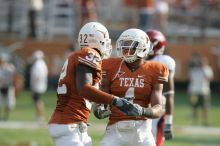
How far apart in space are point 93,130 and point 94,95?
1120 centimetres

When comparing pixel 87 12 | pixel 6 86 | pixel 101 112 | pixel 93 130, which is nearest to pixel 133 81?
pixel 101 112

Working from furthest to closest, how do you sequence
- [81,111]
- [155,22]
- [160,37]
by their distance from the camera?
[155,22] < [160,37] < [81,111]

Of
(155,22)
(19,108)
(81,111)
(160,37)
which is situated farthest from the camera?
(155,22)

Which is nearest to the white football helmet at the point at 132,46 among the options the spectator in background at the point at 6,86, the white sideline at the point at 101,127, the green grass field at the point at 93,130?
the green grass field at the point at 93,130

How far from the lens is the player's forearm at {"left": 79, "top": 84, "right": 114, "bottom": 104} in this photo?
24.9 ft

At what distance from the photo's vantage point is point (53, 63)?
25562mm

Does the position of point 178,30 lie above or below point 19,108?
above

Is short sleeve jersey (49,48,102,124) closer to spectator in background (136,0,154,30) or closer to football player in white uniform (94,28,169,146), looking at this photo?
football player in white uniform (94,28,169,146)

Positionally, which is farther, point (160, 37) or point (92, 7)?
point (92, 7)

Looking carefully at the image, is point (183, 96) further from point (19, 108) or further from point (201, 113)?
point (19, 108)

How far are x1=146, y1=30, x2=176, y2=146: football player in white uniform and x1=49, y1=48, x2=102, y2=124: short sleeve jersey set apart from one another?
1999 millimetres

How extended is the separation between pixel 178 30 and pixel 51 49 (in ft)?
12.8

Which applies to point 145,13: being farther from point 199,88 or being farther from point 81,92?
point 81,92

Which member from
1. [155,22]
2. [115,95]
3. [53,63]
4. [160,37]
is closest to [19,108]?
[53,63]
